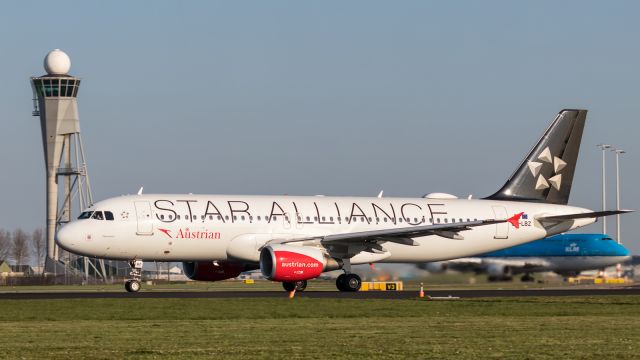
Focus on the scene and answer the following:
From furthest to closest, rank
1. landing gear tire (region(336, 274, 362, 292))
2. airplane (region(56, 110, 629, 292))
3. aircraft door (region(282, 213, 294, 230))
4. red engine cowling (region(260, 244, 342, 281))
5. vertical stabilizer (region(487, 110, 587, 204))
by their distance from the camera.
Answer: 1. vertical stabilizer (region(487, 110, 587, 204))
2. aircraft door (region(282, 213, 294, 230))
3. landing gear tire (region(336, 274, 362, 292))
4. airplane (region(56, 110, 629, 292))
5. red engine cowling (region(260, 244, 342, 281))

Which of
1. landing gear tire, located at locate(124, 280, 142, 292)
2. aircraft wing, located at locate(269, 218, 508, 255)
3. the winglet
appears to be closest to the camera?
landing gear tire, located at locate(124, 280, 142, 292)

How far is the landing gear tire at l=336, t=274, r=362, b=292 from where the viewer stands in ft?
169

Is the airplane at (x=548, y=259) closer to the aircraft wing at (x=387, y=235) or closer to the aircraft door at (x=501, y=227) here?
the aircraft door at (x=501, y=227)

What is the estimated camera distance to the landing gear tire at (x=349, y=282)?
51.5 m

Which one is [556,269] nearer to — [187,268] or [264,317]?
[187,268]

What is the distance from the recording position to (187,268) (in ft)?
180

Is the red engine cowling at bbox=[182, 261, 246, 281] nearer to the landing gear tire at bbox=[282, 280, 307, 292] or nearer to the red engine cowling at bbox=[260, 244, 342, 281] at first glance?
the landing gear tire at bbox=[282, 280, 307, 292]

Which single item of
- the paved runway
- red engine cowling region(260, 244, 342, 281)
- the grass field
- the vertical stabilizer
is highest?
the vertical stabilizer

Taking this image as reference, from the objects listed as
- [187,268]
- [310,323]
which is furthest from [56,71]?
[310,323]

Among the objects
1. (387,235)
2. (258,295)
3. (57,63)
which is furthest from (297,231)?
(57,63)

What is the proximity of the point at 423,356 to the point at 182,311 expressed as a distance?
15.1m

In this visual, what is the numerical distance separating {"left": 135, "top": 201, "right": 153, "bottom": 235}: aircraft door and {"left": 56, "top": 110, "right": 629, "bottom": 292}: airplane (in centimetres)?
4

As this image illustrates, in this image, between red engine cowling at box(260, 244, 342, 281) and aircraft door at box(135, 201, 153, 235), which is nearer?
red engine cowling at box(260, 244, 342, 281)

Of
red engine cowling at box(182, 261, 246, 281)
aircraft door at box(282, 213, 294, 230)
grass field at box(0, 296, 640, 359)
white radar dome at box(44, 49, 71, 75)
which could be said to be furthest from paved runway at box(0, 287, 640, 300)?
white radar dome at box(44, 49, 71, 75)
